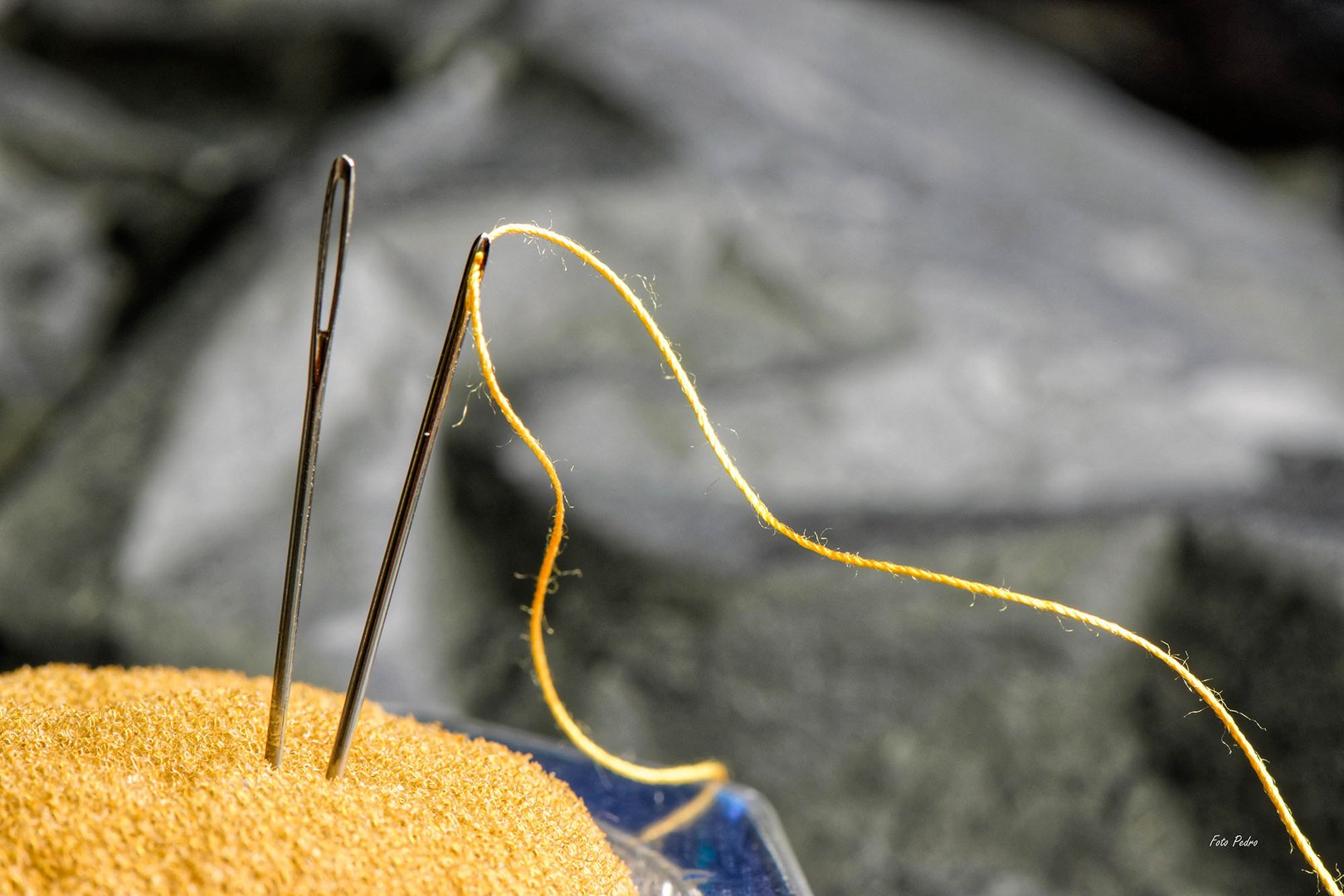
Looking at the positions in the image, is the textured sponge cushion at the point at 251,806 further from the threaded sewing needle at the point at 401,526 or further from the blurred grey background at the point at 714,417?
the blurred grey background at the point at 714,417

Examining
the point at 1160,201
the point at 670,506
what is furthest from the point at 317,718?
the point at 1160,201

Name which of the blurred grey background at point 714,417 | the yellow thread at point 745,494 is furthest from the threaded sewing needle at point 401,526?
the blurred grey background at point 714,417

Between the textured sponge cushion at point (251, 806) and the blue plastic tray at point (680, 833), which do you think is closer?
the textured sponge cushion at point (251, 806)

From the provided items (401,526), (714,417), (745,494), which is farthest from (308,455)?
(714,417)

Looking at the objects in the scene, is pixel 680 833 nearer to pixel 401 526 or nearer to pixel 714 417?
pixel 401 526

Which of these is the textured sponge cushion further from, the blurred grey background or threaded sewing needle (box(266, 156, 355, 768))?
the blurred grey background

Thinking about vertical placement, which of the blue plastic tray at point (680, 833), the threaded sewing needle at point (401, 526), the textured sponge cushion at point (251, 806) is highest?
the threaded sewing needle at point (401, 526)

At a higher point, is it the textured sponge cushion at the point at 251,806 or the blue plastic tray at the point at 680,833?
the textured sponge cushion at the point at 251,806
